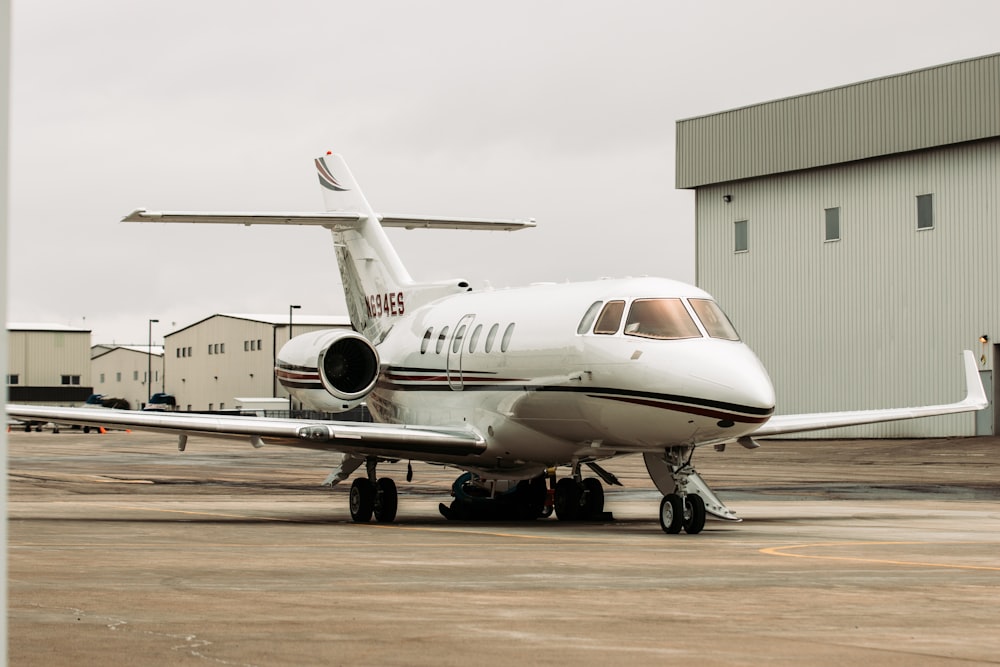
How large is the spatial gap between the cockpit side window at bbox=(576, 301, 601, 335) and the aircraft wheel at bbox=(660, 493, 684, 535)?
8.39 ft

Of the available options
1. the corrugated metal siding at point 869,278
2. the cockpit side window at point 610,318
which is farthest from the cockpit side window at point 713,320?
the corrugated metal siding at point 869,278

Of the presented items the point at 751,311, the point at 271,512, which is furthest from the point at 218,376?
the point at 271,512

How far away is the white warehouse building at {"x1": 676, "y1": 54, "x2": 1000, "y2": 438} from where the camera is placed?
51.5 meters

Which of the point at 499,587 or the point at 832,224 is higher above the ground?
the point at 832,224

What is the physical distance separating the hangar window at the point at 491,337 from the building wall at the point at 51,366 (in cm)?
9893

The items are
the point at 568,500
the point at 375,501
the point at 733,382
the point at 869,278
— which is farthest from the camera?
the point at 869,278

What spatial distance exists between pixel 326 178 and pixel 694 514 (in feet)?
44.1

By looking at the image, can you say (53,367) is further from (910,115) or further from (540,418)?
(540,418)

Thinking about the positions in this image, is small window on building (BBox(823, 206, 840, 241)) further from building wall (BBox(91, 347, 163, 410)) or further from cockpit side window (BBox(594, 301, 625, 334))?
building wall (BBox(91, 347, 163, 410))

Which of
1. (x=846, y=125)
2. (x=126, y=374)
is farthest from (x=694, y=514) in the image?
(x=126, y=374)

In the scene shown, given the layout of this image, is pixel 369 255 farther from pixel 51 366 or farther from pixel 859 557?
pixel 51 366

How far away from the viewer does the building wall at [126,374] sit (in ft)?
493

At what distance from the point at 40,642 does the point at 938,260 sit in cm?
4840

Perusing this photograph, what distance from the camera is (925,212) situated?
174ft
